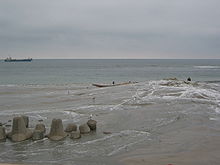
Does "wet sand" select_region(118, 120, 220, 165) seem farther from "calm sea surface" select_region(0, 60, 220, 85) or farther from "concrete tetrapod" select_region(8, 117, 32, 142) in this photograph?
"calm sea surface" select_region(0, 60, 220, 85)

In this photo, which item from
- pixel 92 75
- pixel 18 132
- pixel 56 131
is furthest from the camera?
pixel 92 75

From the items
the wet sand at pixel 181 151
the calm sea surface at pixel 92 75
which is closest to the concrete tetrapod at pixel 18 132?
the wet sand at pixel 181 151

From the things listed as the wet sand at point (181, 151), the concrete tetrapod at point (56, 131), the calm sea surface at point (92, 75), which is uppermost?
the calm sea surface at point (92, 75)

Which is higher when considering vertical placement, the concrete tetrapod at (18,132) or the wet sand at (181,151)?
the concrete tetrapod at (18,132)

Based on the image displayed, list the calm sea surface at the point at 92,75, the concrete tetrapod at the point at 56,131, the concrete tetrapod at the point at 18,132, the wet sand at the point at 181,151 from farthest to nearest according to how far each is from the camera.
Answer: the calm sea surface at the point at 92,75
the concrete tetrapod at the point at 56,131
the concrete tetrapod at the point at 18,132
the wet sand at the point at 181,151

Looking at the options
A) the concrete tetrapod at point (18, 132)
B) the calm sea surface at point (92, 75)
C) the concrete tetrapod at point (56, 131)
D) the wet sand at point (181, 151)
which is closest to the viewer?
the wet sand at point (181, 151)

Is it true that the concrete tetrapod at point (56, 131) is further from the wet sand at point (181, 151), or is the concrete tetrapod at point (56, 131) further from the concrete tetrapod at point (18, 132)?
the wet sand at point (181, 151)

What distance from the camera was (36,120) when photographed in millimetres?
14297

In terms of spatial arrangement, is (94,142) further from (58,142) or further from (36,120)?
(36,120)

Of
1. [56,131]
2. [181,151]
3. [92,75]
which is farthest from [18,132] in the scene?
[92,75]

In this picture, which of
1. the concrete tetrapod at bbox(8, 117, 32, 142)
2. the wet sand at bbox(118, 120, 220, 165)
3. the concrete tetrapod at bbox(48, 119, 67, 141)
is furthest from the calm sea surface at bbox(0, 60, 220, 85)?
the wet sand at bbox(118, 120, 220, 165)

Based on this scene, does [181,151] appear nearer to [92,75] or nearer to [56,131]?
[56,131]

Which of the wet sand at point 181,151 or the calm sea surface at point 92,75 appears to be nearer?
the wet sand at point 181,151

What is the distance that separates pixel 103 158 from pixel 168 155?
2.28m
